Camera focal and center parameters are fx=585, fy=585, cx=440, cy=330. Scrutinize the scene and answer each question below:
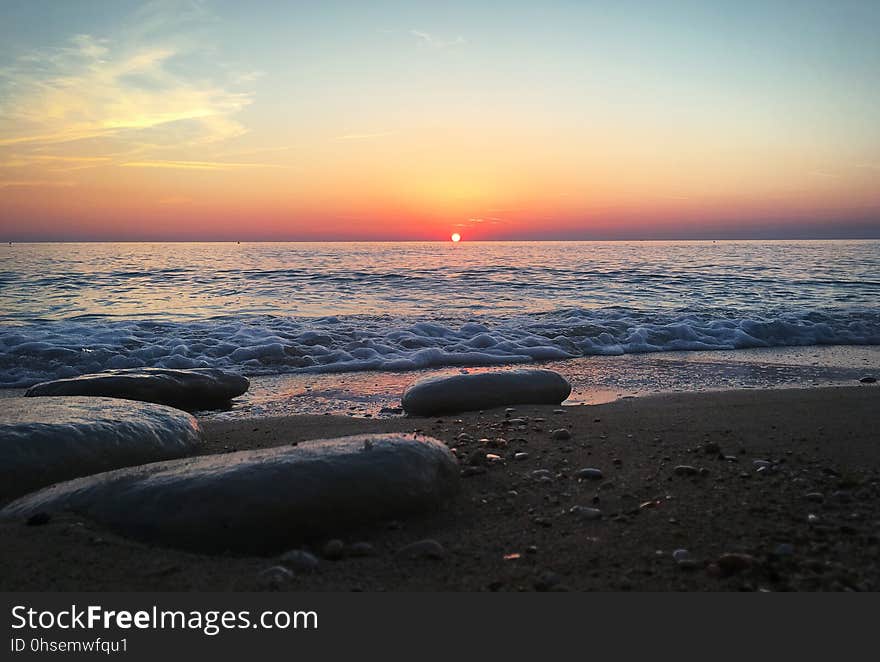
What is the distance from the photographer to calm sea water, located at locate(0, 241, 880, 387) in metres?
7.83

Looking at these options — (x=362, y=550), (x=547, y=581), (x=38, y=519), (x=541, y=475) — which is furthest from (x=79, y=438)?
(x=547, y=581)

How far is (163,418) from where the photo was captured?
3.80 metres

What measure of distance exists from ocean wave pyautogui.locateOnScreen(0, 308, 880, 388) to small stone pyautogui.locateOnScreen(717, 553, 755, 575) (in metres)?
5.67

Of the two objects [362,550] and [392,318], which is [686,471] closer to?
[362,550]

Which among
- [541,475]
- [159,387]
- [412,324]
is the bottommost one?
[541,475]

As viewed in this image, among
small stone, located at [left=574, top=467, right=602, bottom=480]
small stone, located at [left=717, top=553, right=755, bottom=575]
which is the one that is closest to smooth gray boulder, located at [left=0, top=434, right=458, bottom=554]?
small stone, located at [left=574, top=467, right=602, bottom=480]

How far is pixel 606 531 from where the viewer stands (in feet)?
7.79

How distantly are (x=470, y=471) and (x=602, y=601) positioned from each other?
136 centimetres

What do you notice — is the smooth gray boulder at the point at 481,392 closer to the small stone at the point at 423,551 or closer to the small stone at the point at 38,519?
the small stone at the point at 423,551

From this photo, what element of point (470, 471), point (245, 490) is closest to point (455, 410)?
point (470, 471)

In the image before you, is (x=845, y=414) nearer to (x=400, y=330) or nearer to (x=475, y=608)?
(x=475, y=608)

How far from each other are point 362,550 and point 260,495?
1.62 ft

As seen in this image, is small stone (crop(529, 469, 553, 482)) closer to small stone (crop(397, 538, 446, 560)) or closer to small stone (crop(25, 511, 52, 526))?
small stone (crop(397, 538, 446, 560))

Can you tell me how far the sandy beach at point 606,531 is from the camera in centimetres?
198
